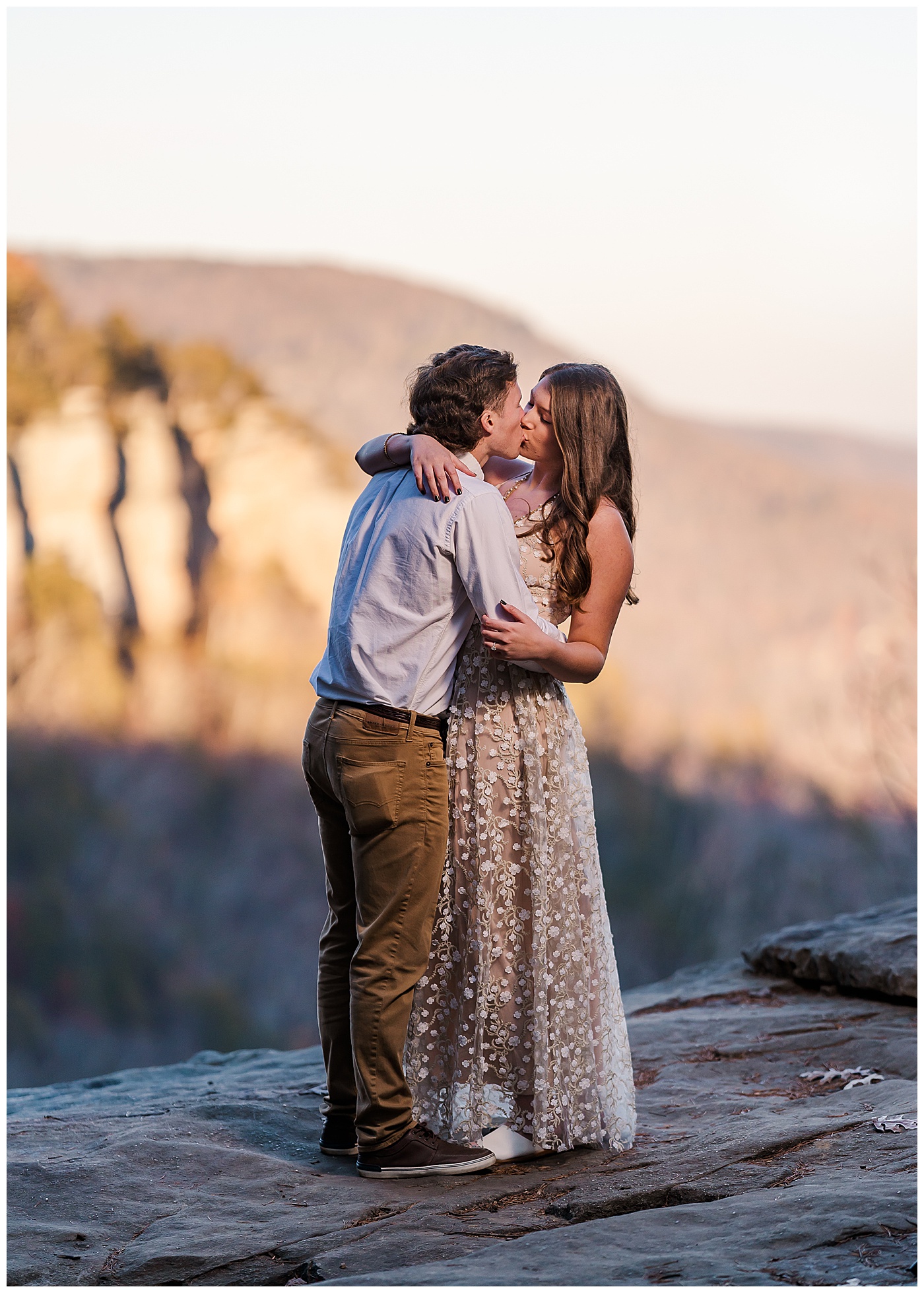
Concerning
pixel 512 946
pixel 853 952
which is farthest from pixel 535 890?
pixel 853 952

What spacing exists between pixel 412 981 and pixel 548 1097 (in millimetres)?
394

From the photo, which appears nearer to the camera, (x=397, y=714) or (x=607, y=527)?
(x=397, y=714)

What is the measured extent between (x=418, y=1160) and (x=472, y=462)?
1419 millimetres

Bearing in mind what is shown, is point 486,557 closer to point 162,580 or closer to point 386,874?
point 386,874

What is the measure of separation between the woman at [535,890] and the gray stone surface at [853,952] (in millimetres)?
1589

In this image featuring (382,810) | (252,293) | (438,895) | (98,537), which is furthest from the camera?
(252,293)

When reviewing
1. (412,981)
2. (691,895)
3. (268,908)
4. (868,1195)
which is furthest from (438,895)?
(691,895)

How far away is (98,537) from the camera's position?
51.9 ft

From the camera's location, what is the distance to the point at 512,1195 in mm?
2432

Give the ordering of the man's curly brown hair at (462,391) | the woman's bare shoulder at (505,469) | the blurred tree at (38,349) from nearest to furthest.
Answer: the man's curly brown hair at (462,391), the woman's bare shoulder at (505,469), the blurred tree at (38,349)

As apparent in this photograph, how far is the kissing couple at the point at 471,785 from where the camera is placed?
2.52m

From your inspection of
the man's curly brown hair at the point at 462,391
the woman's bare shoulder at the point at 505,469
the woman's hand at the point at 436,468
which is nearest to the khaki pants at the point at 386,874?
the woman's hand at the point at 436,468

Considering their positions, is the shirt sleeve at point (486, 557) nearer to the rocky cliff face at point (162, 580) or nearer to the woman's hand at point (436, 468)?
the woman's hand at point (436, 468)

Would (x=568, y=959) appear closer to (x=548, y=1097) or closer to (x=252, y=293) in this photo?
(x=548, y=1097)
